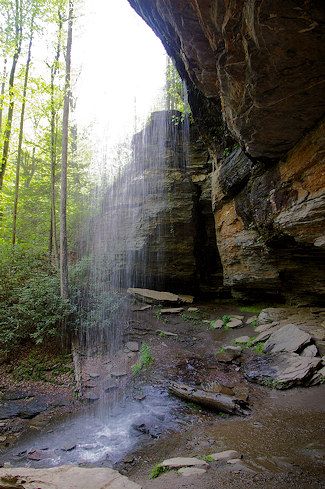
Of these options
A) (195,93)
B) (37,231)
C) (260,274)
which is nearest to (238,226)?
(260,274)

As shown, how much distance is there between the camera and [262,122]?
6.64 meters

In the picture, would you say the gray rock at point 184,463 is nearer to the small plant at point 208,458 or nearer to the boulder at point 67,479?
the small plant at point 208,458

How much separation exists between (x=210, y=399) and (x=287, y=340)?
320cm

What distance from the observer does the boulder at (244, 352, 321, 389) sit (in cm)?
660

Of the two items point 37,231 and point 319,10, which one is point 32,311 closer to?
point 37,231

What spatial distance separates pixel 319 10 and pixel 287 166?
4.37m

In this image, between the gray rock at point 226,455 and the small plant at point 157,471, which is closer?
the small plant at point 157,471

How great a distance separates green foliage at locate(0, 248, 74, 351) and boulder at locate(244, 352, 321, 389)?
20.6ft

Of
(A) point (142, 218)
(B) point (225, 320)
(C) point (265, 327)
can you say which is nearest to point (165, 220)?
(A) point (142, 218)

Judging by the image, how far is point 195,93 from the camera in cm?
1102

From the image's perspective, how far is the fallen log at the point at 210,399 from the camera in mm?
6020

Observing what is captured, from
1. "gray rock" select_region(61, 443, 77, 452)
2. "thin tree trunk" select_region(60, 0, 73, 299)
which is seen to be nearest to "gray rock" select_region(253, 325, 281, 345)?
"gray rock" select_region(61, 443, 77, 452)

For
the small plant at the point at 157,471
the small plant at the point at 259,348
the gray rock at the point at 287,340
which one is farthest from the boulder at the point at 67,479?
the small plant at the point at 259,348

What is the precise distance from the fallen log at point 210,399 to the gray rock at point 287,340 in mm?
2458
